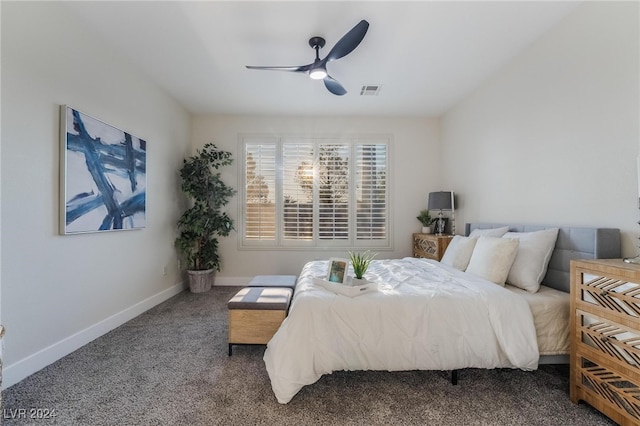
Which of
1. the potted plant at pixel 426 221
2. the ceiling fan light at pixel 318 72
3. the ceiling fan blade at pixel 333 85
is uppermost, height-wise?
the ceiling fan blade at pixel 333 85

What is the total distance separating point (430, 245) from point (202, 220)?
3230 millimetres

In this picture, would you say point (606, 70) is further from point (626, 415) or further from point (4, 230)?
point (4, 230)

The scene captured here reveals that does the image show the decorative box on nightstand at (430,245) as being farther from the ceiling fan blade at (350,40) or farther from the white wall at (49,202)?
the white wall at (49,202)

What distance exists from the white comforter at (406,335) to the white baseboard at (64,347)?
1.70 m

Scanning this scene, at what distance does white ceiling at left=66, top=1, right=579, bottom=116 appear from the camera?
2.20 m

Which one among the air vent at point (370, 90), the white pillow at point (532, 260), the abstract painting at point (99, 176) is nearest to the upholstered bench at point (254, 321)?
the abstract painting at point (99, 176)

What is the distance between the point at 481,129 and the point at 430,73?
0.97 m

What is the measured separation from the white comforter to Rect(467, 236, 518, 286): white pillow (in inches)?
14.2

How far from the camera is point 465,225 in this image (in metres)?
3.73

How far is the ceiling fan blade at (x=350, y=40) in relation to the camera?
6.54 ft

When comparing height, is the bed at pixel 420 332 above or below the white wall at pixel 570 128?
below

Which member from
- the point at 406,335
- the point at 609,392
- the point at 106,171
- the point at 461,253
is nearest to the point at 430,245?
the point at 461,253

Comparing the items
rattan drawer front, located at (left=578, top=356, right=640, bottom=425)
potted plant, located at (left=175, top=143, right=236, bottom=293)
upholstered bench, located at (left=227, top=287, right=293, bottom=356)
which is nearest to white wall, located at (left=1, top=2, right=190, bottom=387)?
potted plant, located at (left=175, top=143, right=236, bottom=293)

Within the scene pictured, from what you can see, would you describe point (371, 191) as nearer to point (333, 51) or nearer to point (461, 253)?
point (461, 253)
